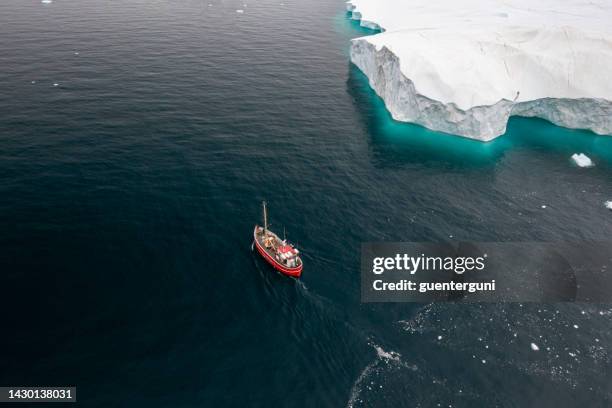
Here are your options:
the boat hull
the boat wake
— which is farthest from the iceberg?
the boat wake

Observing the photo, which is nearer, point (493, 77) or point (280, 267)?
point (280, 267)

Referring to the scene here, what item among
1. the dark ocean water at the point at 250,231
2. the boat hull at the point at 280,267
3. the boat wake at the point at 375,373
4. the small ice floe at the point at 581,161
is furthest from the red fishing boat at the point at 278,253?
the small ice floe at the point at 581,161

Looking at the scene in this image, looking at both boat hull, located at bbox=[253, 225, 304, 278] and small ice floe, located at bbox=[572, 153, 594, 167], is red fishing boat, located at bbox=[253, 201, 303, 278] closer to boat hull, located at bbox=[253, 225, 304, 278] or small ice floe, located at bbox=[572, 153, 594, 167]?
boat hull, located at bbox=[253, 225, 304, 278]

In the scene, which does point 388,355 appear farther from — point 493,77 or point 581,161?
point 493,77

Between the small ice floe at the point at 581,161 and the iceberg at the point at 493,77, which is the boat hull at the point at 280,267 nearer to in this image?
the iceberg at the point at 493,77

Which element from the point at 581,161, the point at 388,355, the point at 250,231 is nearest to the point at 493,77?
the point at 581,161

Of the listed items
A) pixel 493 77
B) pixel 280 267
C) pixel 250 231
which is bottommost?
pixel 280 267

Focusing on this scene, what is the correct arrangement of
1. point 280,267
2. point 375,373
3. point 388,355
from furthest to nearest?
point 280,267 → point 388,355 → point 375,373
